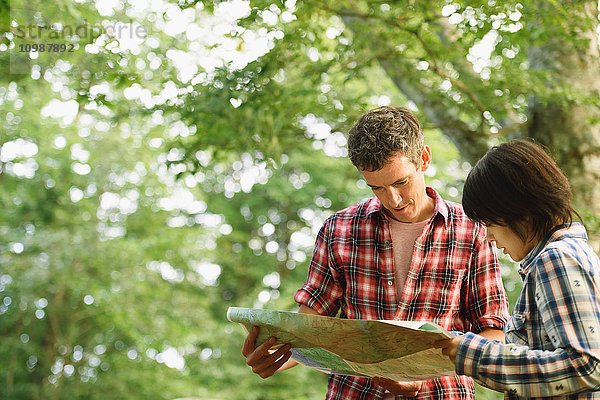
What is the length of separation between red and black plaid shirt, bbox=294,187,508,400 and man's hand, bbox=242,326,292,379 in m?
0.30

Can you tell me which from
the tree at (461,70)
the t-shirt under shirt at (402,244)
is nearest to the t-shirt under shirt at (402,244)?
the t-shirt under shirt at (402,244)

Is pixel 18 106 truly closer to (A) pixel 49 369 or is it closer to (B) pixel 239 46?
(A) pixel 49 369

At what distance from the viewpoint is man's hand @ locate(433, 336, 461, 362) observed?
1.27 m

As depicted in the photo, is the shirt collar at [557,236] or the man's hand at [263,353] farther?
the man's hand at [263,353]

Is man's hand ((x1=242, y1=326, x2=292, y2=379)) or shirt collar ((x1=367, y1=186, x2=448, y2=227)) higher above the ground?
shirt collar ((x1=367, y1=186, x2=448, y2=227))

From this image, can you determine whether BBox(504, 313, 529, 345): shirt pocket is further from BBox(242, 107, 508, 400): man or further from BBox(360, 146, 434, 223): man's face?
BBox(360, 146, 434, 223): man's face

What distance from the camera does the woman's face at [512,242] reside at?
4.45 ft

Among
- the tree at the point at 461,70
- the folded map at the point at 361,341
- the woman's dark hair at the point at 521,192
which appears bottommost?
the folded map at the point at 361,341

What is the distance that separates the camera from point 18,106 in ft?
28.1

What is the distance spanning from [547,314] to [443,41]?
3034 millimetres

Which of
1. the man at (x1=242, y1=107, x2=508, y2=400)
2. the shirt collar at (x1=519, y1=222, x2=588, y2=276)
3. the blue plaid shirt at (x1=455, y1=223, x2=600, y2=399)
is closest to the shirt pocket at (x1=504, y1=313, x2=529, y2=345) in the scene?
the blue plaid shirt at (x1=455, y1=223, x2=600, y2=399)

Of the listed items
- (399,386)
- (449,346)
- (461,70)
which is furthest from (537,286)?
(461,70)

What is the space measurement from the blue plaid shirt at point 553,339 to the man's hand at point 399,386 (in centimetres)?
50

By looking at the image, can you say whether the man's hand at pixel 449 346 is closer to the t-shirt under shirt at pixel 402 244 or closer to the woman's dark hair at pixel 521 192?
the woman's dark hair at pixel 521 192
